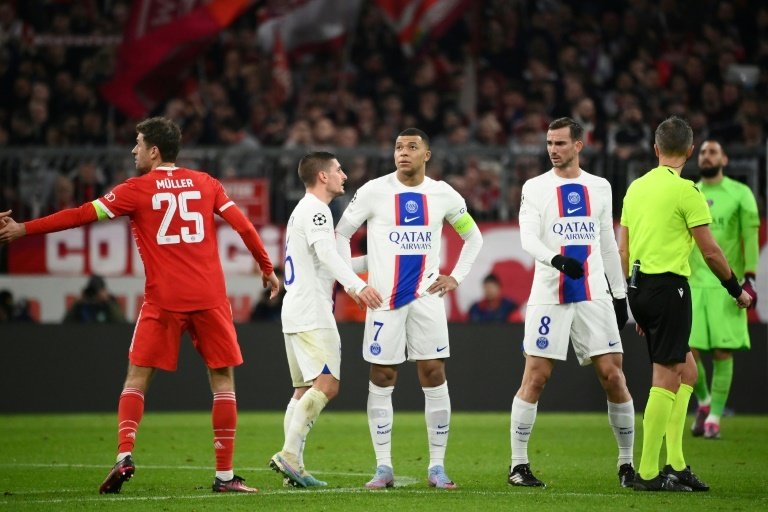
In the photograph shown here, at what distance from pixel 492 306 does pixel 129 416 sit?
804cm

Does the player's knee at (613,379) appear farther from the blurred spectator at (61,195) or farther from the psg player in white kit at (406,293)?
the blurred spectator at (61,195)

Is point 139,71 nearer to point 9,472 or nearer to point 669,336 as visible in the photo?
point 9,472

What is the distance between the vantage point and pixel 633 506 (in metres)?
7.80

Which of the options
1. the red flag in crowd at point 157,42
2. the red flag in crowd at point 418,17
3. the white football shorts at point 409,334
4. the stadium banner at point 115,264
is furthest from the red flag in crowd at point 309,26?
the white football shorts at point 409,334

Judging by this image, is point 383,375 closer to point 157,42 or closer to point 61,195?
point 61,195

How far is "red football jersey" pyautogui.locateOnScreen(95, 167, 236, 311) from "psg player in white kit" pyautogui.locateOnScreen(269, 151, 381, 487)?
62 centimetres

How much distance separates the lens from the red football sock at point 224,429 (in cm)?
855

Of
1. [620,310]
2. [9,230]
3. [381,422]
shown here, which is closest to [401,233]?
[381,422]

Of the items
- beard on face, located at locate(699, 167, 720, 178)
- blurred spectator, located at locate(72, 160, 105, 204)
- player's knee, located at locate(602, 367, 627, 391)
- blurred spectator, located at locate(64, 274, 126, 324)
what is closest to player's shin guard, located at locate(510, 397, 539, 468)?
player's knee, located at locate(602, 367, 627, 391)

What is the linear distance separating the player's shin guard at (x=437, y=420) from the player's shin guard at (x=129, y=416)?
1863mm

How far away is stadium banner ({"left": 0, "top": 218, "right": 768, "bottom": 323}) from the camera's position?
16078mm

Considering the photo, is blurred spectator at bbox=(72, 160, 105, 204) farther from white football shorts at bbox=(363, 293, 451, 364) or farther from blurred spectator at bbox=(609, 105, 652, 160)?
white football shorts at bbox=(363, 293, 451, 364)

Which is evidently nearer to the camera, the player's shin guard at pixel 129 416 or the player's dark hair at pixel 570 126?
the player's shin guard at pixel 129 416

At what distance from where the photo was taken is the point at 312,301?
8992 mm
